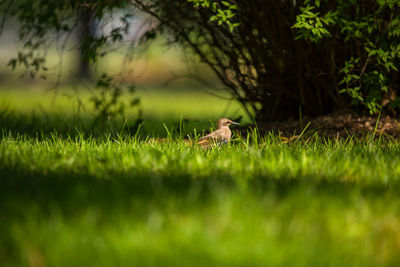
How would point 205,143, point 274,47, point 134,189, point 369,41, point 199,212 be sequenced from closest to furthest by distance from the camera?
point 199,212 < point 134,189 < point 205,143 < point 369,41 < point 274,47

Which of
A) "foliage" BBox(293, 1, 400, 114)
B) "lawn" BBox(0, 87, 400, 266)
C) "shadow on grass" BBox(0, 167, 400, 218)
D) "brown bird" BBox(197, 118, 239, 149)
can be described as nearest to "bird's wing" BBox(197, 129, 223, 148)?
"brown bird" BBox(197, 118, 239, 149)

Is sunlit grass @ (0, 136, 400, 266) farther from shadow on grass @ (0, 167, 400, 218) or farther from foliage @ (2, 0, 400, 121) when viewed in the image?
foliage @ (2, 0, 400, 121)

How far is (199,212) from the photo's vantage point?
2.59 m

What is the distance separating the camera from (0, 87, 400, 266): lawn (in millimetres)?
2189

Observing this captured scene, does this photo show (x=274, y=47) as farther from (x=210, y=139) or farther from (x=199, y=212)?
(x=199, y=212)

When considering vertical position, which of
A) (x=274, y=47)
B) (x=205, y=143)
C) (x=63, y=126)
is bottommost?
(x=63, y=126)

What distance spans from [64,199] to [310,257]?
1317 millimetres

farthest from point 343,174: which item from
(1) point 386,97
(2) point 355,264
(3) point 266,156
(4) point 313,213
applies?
(1) point 386,97

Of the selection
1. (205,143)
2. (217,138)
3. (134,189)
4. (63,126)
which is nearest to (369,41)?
(217,138)

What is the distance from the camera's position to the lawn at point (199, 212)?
219cm

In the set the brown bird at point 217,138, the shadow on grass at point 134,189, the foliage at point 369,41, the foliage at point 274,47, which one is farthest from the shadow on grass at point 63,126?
the shadow on grass at point 134,189

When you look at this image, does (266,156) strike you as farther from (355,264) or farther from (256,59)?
(256,59)

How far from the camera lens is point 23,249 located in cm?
222

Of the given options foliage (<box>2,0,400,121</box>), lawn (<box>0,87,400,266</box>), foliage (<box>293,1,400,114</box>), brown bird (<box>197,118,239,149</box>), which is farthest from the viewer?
foliage (<box>2,0,400,121</box>)
